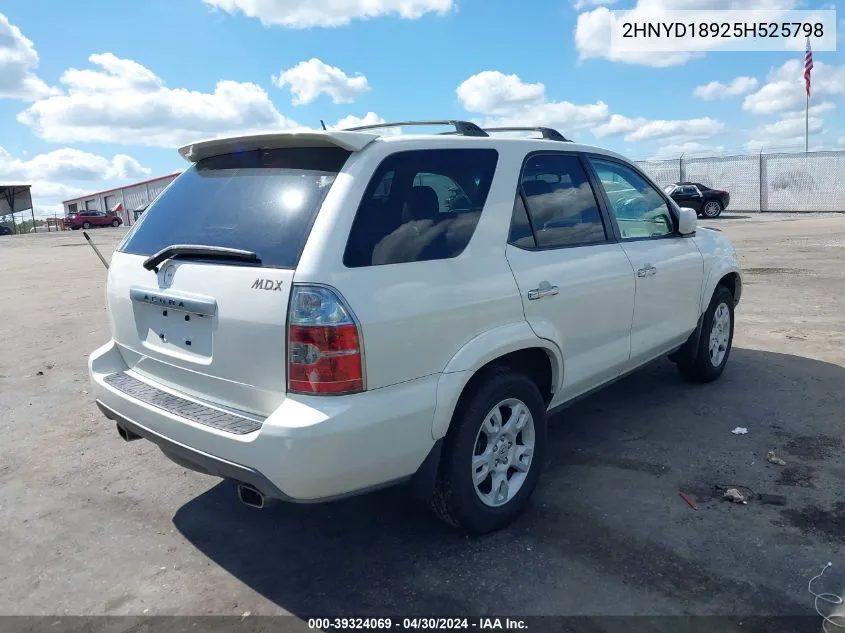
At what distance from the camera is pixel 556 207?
12.1 feet

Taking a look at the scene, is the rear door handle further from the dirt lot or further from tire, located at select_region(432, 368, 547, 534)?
the dirt lot

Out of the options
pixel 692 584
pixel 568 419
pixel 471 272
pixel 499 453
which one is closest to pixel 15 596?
pixel 499 453

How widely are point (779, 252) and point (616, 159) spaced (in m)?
12.3

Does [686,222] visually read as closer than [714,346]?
Yes

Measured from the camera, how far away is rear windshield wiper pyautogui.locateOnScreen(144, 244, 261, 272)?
9.09 ft

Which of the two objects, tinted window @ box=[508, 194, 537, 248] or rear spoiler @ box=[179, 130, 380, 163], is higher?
rear spoiler @ box=[179, 130, 380, 163]

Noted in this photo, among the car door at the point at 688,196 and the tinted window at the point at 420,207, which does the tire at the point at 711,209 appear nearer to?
the car door at the point at 688,196

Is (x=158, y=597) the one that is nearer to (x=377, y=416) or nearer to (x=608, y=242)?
(x=377, y=416)

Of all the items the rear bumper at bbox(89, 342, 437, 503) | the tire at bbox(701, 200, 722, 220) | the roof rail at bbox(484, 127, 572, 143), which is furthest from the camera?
the tire at bbox(701, 200, 722, 220)

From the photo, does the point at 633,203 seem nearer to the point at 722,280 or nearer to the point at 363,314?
the point at 722,280

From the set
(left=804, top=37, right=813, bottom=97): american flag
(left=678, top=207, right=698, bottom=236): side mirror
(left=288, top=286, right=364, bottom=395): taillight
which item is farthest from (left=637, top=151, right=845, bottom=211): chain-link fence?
(left=288, top=286, right=364, bottom=395): taillight

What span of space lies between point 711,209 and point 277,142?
2874 cm

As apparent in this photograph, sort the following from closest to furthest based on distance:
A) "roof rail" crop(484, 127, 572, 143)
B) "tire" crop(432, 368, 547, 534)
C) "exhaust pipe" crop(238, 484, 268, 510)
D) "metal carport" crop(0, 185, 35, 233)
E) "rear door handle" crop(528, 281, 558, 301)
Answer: "exhaust pipe" crop(238, 484, 268, 510), "tire" crop(432, 368, 547, 534), "rear door handle" crop(528, 281, 558, 301), "roof rail" crop(484, 127, 572, 143), "metal carport" crop(0, 185, 35, 233)

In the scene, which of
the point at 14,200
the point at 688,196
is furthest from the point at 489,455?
the point at 14,200
